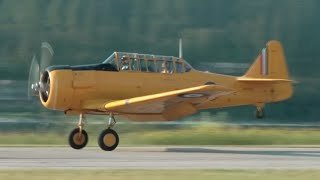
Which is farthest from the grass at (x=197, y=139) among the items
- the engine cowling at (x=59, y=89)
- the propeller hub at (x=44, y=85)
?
the engine cowling at (x=59, y=89)

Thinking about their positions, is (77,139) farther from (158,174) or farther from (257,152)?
(158,174)

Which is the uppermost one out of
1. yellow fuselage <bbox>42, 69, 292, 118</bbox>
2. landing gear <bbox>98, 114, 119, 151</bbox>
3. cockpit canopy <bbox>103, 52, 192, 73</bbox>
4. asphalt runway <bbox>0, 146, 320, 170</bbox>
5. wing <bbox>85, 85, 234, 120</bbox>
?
cockpit canopy <bbox>103, 52, 192, 73</bbox>

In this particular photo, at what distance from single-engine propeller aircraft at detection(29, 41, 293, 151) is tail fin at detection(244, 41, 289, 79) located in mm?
620

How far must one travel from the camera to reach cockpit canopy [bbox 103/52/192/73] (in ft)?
63.3

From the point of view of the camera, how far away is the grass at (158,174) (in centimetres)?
1229

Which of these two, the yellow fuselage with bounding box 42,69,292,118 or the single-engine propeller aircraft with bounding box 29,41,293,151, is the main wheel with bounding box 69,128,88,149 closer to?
the single-engine propeller aircraft with bounding box 29,41,293,151

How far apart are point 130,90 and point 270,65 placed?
420 cm

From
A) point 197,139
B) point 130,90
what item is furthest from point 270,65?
point 130,90

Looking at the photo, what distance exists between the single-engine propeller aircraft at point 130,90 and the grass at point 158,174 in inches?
172

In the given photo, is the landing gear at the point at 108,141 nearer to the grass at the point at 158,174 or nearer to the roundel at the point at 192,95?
the roundel at the point at 192,95

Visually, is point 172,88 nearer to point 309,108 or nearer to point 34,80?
point 34,80

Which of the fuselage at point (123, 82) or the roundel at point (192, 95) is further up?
the fuselage at point (123, 82)

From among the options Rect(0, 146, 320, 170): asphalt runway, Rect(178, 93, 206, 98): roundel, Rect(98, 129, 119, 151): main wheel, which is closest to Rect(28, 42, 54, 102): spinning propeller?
Rect(0, 146, 320, 170): asphalt runway

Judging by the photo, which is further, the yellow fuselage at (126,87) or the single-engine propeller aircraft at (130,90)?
the yellow fuselage at (126,87)
